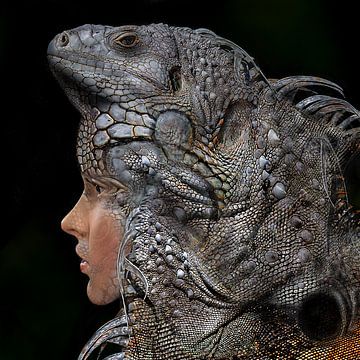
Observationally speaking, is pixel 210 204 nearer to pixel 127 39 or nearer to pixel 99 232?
pixel 99 232

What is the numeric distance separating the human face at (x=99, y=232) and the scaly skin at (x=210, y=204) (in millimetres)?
28

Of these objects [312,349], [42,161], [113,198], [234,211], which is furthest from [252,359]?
[42,161]

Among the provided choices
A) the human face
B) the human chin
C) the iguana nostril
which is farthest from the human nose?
the iguana nostril

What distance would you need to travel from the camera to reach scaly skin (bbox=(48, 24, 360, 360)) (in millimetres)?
1759

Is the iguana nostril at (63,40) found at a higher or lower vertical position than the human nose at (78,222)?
higher

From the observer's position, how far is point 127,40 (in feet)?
5.97

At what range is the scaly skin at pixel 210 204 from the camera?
1.76 metres

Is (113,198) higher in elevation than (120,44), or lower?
lower

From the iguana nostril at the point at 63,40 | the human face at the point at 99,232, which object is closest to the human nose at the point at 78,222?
the human face at the point at 99,232

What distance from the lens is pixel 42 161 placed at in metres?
2.67

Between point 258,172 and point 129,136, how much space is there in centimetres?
24

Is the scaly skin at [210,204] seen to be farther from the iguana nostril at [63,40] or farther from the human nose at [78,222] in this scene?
the human nose at [78,222]

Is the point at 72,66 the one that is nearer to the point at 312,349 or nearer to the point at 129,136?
the point at 129,136

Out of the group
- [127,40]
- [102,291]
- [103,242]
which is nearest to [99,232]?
[103,242]
